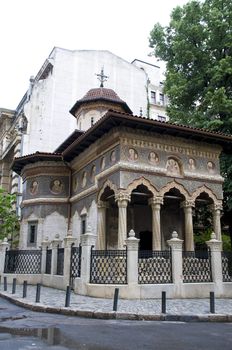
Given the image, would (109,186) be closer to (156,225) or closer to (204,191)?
(156,225)

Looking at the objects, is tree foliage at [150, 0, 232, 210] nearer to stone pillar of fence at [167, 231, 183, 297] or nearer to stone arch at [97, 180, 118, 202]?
stone arch at [97, 180, 118, 202]

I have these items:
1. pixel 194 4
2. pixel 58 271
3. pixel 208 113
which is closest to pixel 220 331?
pixel 58 271

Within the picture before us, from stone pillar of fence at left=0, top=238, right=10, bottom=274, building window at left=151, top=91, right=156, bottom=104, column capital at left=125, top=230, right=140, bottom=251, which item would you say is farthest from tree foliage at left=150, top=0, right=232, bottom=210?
building window at left=151, top=91, right=156, bottom=104

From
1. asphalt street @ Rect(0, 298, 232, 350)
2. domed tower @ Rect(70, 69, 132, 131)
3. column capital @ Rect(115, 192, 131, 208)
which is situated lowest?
asphalt street @ Rect(0, 298, 232, 350)

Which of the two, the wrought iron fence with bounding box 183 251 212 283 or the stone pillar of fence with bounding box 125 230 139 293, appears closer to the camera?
the stone pillar of fence with bounding box 125 230 139 293

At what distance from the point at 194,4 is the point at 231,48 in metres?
3.59

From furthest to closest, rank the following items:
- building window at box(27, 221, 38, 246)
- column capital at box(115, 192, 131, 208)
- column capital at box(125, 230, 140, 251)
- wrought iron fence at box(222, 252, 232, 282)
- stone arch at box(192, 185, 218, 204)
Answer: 1. building window at box(27, 221, 38, 246)
2. stone arch at box(192, 185, 218, 204)
3. column capital at box(115, 192, 131, 208)
4. wrought iron fence at box(222, 252, 232, 282)
5. column capital at box(125, 230, 140, 251)

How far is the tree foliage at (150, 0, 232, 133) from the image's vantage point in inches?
790

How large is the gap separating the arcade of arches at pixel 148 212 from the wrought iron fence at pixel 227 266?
239 cm

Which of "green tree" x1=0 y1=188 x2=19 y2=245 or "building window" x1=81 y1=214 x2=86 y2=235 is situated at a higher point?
"green tree" x1=0 y1=188 x2=19 y2=245

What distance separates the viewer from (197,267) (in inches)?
519

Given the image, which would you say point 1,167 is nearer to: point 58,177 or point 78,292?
point 58,177

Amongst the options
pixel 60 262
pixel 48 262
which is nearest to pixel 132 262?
pixel 60 262

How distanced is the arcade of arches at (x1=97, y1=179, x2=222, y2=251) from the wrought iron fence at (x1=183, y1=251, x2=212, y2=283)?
7.04 feet
